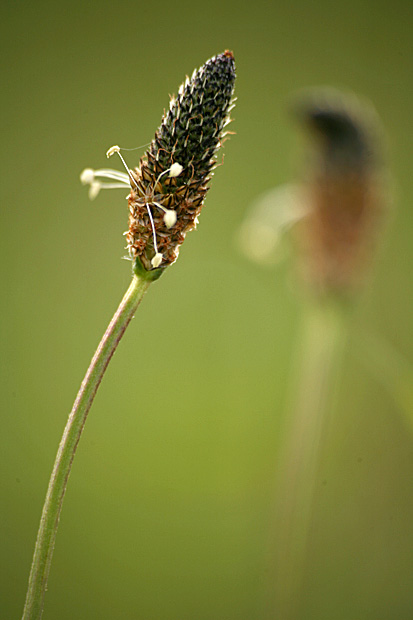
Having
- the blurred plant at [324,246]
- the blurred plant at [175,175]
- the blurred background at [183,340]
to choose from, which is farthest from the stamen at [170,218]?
the blurred background at [183,340]

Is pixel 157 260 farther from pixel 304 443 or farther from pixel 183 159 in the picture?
pixel 304 443

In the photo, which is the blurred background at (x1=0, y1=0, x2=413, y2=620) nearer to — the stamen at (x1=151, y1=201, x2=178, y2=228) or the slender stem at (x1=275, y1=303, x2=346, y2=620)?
the slender stem at (x1=275, y1=303, x2=346, y2=620)

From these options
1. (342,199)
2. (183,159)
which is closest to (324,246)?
(342,199)

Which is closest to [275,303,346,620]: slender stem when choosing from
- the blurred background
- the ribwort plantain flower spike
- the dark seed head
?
the dark seed head

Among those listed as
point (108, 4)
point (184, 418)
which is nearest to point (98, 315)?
point (184, 418)

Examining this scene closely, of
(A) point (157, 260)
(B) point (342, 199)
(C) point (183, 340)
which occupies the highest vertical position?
(C) point (183, 340)

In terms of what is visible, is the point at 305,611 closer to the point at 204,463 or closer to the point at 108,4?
the point at 204,463

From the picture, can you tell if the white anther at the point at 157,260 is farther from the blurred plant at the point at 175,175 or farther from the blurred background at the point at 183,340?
the blurred background at the point at 183,340
